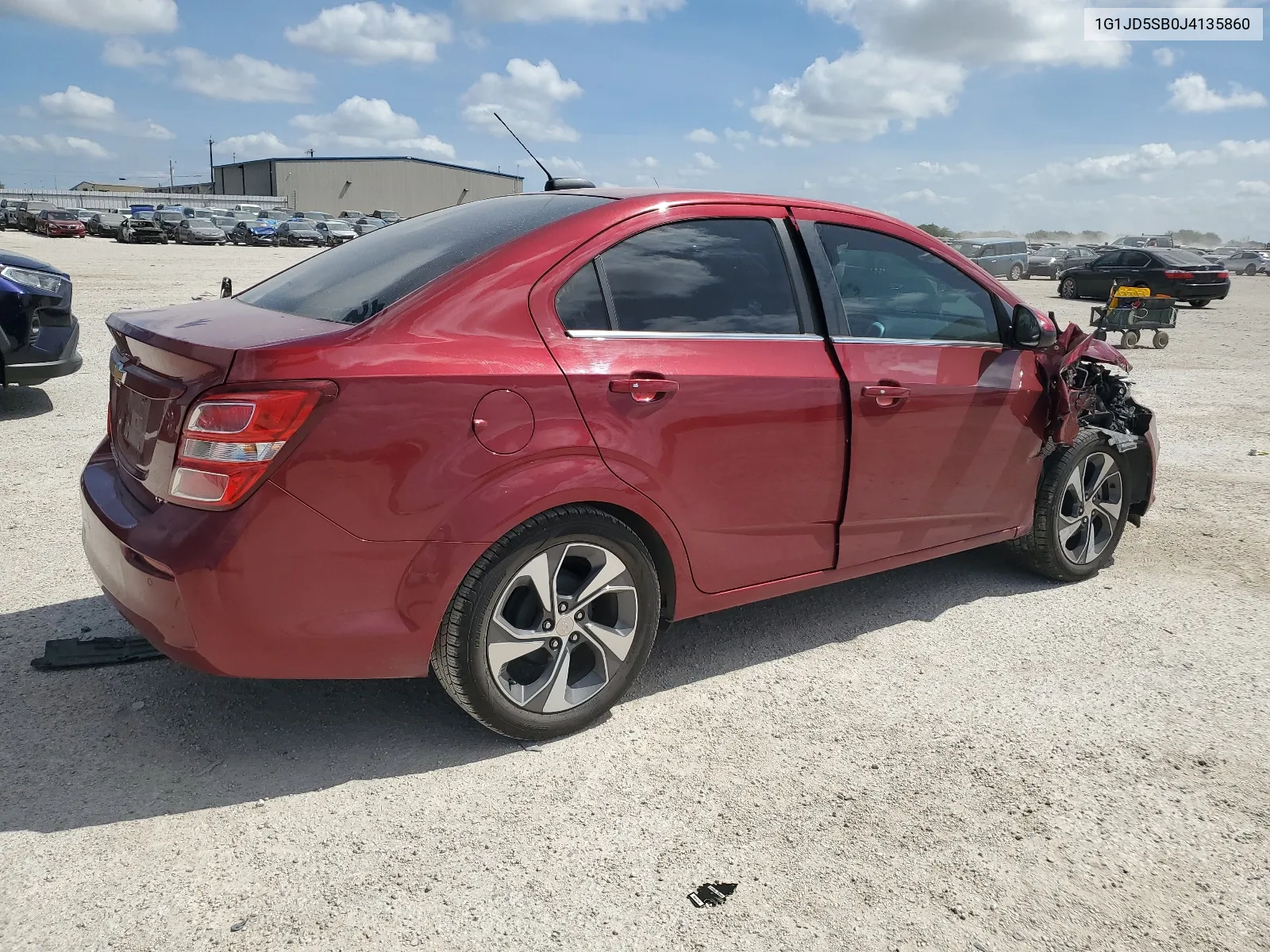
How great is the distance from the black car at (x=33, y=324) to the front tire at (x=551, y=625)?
18.8ft

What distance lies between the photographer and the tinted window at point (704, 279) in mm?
3152

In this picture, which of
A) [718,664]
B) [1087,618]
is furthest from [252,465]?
[1087,618]

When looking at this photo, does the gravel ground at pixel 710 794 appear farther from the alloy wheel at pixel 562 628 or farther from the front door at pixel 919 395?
the front door at pixel 919 395

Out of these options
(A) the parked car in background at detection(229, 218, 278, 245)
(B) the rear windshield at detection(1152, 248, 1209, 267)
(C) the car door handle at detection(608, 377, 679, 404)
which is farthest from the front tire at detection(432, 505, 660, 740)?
(A) the parked car in background at detection(229, 218, 278, 245)

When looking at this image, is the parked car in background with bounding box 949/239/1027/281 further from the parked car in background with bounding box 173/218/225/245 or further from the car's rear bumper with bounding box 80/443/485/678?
the car's rear bumper with bounding box 80/443/485/678

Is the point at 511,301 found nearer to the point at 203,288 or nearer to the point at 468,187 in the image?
the point at 203,288

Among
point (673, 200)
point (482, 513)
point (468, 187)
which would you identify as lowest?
point (482, 513)

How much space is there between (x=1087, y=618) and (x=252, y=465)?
11.7ft

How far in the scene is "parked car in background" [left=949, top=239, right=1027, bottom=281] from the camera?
37625mm

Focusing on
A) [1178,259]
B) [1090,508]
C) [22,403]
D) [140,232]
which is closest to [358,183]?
[140,232]

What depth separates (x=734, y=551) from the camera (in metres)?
3.42

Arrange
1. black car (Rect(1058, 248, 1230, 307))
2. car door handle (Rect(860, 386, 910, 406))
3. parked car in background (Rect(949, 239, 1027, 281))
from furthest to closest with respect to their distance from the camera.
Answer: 1. parked car in background (Rect(949, 239, 1027, 281))
2. black car (Rect(1058, 248, 1230, 307))
3. car door handle (Rect(860, 386, 910, 406))

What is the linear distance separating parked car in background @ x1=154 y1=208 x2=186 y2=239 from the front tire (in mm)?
47937

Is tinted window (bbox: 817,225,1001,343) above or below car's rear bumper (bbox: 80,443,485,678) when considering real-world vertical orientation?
above
